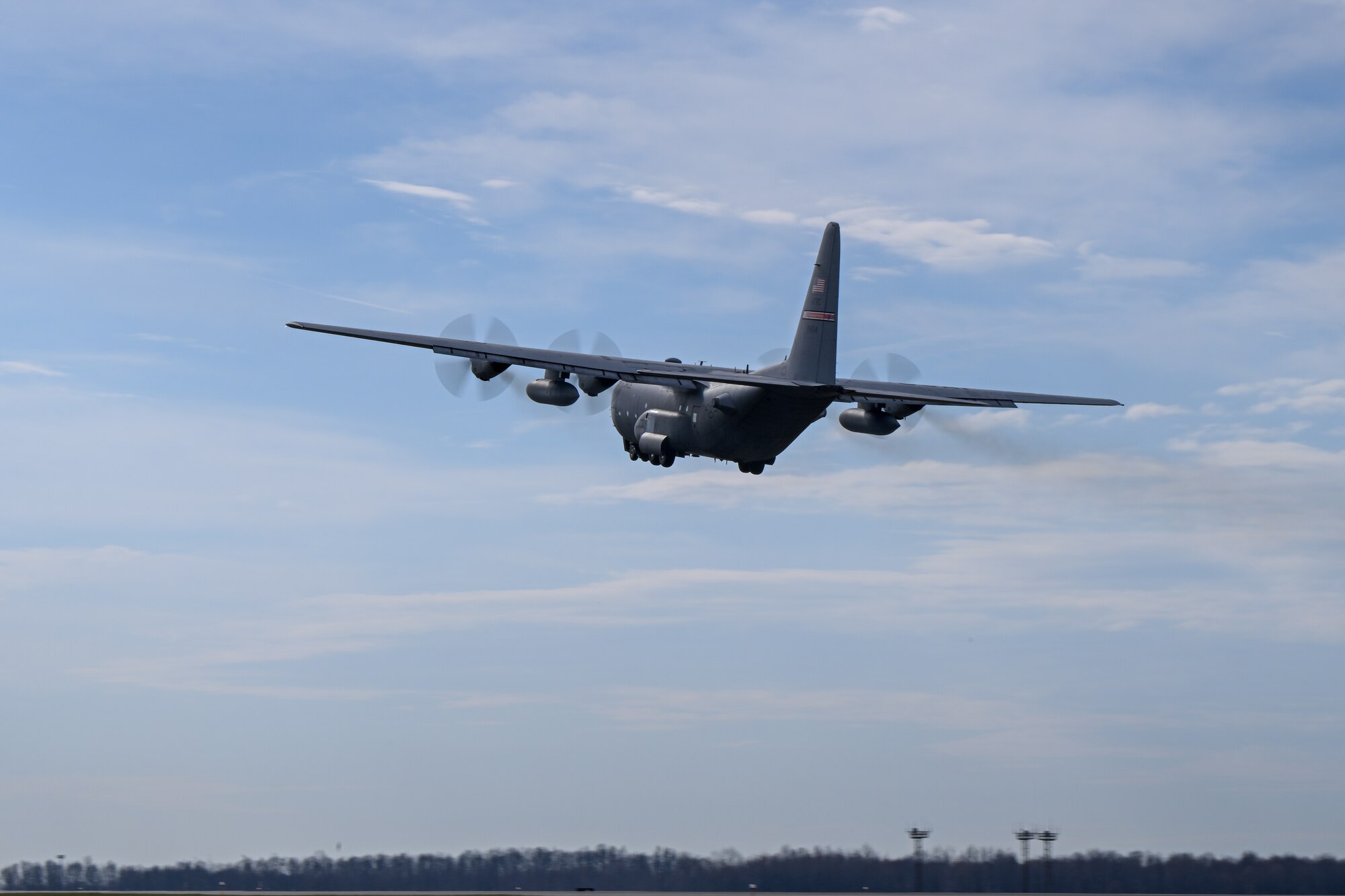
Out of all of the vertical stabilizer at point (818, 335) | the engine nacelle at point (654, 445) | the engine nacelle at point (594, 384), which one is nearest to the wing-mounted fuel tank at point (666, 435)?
the engine nacelle at point (654, 445)

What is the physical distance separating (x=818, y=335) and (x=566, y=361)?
10185 millimetres

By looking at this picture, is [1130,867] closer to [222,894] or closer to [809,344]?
[809,344]

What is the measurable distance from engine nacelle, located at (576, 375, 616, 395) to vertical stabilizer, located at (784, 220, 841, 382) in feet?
25.1

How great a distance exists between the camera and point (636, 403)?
6184 centimetres

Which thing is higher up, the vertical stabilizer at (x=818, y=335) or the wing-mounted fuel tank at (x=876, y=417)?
the vertical stabilizer at (x=818, y=335)

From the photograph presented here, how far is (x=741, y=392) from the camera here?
56.2 metres

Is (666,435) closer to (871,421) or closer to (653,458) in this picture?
(653,458)

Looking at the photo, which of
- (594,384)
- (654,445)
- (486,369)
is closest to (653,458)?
(654,445)

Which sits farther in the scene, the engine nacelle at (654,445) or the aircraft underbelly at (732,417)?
the engine nacelle at (654,445)

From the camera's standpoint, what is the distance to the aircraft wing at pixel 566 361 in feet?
184

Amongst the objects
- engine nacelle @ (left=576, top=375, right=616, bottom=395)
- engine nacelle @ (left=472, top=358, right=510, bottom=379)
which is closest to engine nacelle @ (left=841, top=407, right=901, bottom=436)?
engine nacelle @ (left=576, top=375, right=616, bottom=395)

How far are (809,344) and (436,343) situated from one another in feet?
49.9

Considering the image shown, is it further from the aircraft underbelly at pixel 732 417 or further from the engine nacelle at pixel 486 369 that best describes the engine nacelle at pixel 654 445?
the engine nacelle at pixel 486 369

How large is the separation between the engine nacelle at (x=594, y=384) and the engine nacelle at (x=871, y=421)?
990 cm
